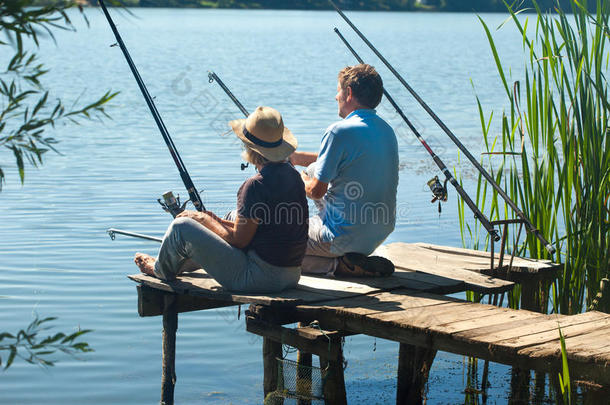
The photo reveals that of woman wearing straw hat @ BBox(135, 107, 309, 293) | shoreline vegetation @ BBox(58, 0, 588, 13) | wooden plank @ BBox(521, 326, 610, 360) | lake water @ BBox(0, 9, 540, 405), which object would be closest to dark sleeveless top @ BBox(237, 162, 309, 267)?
woman wearing straw hat @ BBox(135, 107, 309, 293)

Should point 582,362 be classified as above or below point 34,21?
below

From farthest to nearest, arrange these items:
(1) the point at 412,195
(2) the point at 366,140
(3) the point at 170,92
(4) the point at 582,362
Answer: (3) the point at 170,92, (1) the point at 412,195, (2) the point at 366,140, (4) the point at 582,362

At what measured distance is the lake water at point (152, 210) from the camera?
5.29 m

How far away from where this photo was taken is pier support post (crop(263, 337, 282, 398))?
4.27 metres

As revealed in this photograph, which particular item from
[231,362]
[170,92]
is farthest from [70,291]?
[170,92]

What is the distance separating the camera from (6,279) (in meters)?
6.85

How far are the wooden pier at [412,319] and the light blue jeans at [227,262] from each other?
66mm

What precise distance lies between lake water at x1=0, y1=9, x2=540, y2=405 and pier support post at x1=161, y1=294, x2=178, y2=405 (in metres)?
0.31

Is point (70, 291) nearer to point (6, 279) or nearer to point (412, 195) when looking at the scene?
point (6, 279)

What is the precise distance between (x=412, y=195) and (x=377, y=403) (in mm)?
5258

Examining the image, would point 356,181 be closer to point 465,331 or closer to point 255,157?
point 255,157

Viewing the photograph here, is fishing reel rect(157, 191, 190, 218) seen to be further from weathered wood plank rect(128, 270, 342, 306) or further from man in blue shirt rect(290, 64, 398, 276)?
man in blue shirt rect(290, 64, 398, 276)

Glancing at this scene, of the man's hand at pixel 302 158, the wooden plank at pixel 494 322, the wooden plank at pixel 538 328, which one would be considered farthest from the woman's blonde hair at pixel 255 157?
the wooden plank at pixel 538 328

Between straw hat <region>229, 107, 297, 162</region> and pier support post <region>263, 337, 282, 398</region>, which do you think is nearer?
straw hat <region>229, 107, 297, 162</region>
